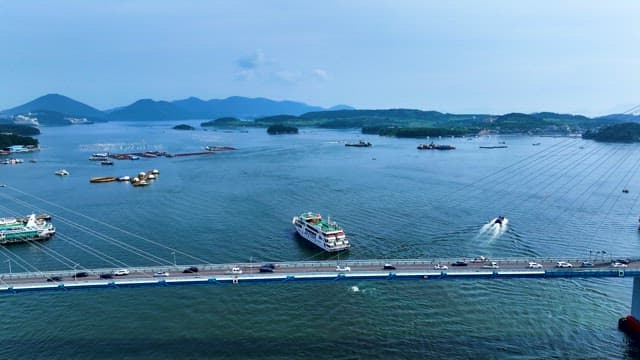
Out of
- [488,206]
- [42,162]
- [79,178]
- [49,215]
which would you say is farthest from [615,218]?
[42,162]

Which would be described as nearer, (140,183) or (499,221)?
(499,221)

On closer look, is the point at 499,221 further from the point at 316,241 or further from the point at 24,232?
the point at 24,232

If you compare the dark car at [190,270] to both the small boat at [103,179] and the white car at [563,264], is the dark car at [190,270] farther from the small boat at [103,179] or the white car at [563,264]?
the small boat at [103,179]

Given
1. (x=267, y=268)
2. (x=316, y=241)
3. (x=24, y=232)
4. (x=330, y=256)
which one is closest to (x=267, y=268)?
(x=267, y=268)

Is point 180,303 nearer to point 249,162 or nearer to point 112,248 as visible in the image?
point 112,248

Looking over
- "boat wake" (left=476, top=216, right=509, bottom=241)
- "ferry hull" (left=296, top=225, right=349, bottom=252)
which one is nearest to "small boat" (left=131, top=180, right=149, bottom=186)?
"ferry hull" (left=296, top=225, right=349, bottom=252)

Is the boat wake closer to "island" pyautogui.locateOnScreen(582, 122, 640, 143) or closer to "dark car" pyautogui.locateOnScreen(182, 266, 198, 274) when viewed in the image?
"dark car" pyautogui.locateOnScreen(182, 266, 198, 274)
